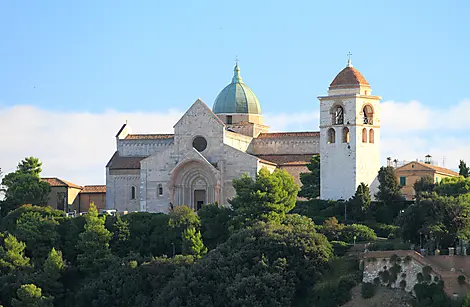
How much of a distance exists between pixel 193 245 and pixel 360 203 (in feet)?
33.4

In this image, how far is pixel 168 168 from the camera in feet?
265

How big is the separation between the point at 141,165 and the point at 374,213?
16313 mm

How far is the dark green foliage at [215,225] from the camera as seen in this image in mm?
70812

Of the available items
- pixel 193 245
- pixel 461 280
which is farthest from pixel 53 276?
pixel 461 280

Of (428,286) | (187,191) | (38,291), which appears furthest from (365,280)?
(187,191)

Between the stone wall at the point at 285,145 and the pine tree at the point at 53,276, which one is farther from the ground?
the stone wall at the point at 285,145

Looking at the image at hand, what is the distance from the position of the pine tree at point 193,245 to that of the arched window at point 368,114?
13317 mm

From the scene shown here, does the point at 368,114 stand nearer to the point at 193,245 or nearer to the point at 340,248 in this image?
the point at 340,248

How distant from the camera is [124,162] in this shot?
84.4 m

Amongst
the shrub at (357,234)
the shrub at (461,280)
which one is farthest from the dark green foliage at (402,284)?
the shrub at (357,234)

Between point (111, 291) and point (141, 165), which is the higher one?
point (141, 165)

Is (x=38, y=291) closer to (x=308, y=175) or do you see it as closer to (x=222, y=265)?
(x=222, y=265)

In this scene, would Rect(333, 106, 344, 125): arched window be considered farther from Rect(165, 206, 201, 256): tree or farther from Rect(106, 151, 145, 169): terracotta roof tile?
Rect(106, 151, 145, 169): terracotta roof tile

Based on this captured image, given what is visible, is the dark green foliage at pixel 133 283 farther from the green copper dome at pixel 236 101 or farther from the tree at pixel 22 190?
the green copper dome at pixel 236 101
